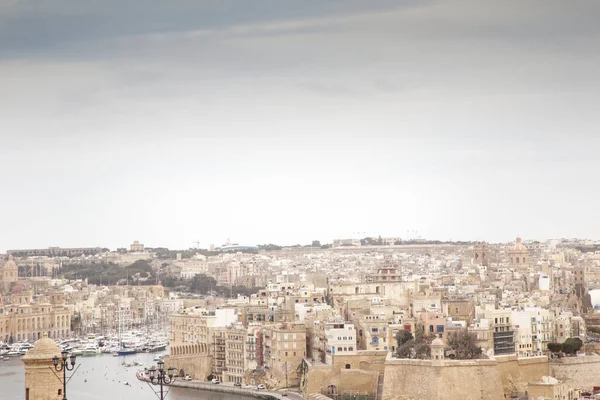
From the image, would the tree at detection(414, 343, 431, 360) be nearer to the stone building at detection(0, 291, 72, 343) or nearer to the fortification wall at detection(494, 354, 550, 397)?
the fortification wall at detection(494, 354, 550, 397)

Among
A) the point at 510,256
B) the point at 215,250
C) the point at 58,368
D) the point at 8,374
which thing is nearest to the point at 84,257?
the point at 215,250

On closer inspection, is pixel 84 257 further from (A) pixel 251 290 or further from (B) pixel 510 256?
(B) pixel 510 256

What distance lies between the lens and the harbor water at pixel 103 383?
31375mm

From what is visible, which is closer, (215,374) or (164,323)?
(215,374)

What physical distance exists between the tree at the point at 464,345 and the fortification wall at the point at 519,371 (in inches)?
17.6

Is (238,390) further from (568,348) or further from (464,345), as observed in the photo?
(568,348)

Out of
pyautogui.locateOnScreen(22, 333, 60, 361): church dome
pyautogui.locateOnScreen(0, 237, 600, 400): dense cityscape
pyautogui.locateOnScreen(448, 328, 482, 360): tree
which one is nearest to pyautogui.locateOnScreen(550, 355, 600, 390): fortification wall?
pyautogui.locateOnScreen(0, 237, 600, 400): dense cityscape

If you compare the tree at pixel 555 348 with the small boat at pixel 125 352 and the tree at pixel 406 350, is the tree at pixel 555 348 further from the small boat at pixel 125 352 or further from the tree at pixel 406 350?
the small boat at pixel 125 352

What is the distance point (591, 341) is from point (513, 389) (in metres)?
6.57

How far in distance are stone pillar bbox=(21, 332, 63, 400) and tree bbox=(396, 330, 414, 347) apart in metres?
18.5

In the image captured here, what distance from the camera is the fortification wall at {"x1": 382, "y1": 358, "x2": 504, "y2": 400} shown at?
2569 centimetres

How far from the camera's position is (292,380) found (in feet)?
99.9

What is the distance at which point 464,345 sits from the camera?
2739cm

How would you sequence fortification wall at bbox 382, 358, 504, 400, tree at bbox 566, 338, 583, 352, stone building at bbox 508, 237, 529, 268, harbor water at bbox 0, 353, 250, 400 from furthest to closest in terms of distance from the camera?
stone building at bbox 508, 237, 529, 268, harbor water at bbox 0, 353, 250, 400, tree at bbox 566, 338, 583, 352, fortification wall at bbox 382, 358, 504, 400
